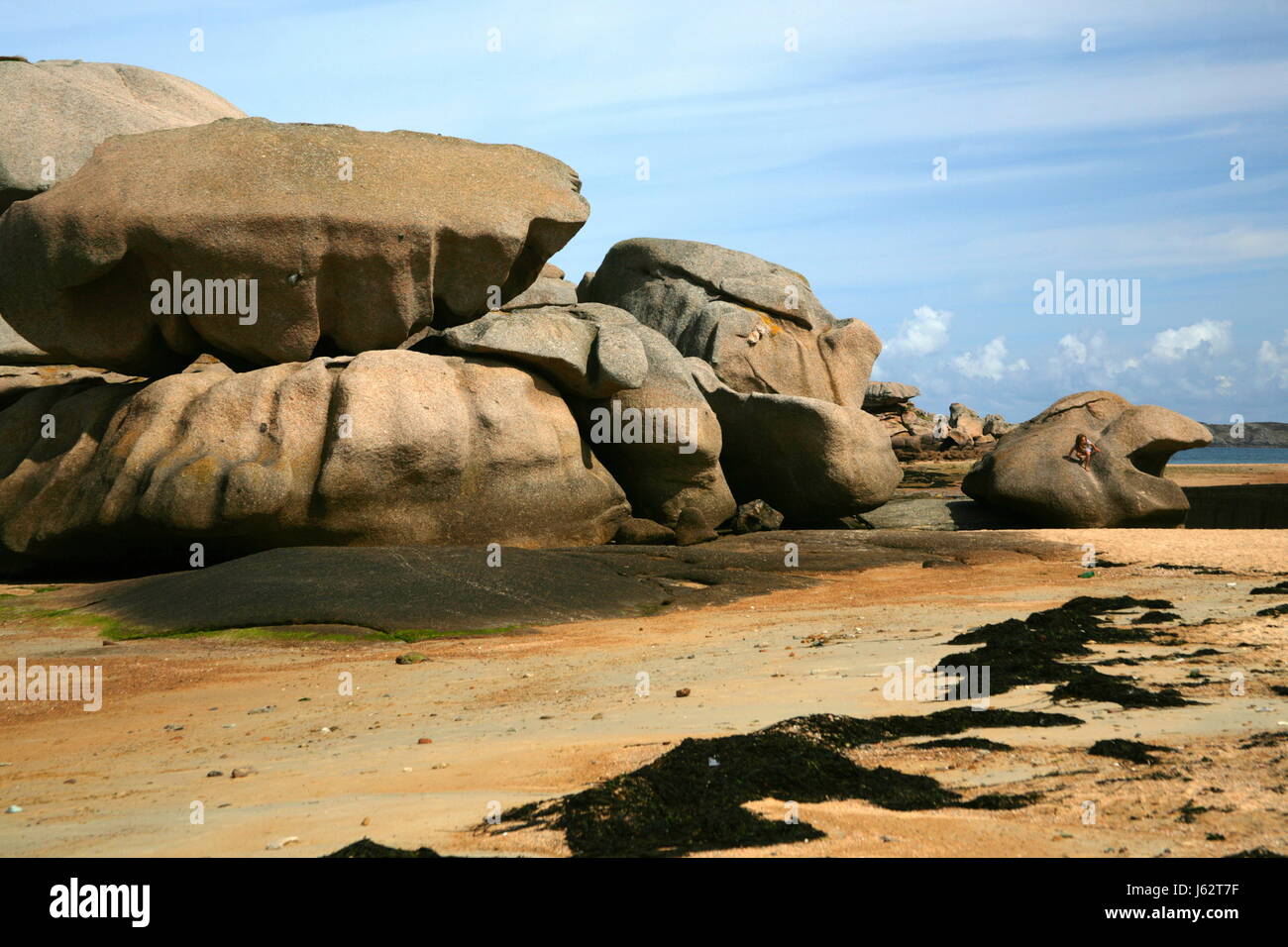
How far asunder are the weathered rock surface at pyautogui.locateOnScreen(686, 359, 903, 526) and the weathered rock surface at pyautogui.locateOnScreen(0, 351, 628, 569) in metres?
3.77

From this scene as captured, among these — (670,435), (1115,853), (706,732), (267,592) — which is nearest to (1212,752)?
(1115,853)

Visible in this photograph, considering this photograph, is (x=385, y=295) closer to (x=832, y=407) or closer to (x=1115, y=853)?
(x=832, y=407)

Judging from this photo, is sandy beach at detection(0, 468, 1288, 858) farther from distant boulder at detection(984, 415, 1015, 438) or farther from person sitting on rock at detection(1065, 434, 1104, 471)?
distant boulder at detection(984, 415, 1015, 438)

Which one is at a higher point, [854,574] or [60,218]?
[60,218]

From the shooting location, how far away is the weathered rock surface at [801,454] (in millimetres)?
18016

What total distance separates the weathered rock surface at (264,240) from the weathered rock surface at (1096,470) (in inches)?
321

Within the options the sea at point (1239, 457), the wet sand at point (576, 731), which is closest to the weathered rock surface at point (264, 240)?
the wet sand at point (576, 731)

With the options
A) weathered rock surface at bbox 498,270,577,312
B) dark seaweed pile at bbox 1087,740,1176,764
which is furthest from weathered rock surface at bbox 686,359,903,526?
dark seaweed pile at bbox 1087,740,1176,764

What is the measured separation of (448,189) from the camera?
1549cm

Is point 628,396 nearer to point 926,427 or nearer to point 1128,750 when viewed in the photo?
point 1128,750

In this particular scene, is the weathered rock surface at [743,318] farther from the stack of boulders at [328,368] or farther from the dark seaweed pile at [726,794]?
the dark seaweed pile at [726,794]

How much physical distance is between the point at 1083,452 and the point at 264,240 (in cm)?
1221

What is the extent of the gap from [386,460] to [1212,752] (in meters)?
10.4

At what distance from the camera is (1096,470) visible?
62.6ft
